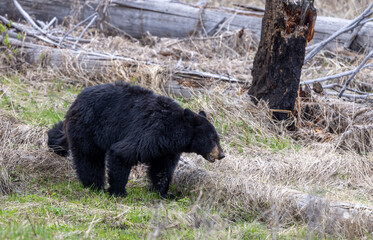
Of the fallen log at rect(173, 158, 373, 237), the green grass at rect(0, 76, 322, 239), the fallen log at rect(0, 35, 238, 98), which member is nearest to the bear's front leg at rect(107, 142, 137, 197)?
the green grass at rect(0, 76, 322, 239)

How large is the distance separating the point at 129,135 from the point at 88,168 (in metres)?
0.75

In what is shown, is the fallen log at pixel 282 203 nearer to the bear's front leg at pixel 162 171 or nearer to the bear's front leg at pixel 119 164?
the bear's front leg at pixel 162 171

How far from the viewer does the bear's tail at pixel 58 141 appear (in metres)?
6.84

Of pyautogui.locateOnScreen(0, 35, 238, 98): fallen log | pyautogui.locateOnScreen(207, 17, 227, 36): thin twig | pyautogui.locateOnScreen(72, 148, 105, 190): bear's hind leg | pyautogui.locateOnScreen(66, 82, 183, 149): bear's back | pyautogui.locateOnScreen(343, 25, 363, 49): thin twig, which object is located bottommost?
pyautogui.locateOnScreen(72, 148, 105, 190): bear's hind leg

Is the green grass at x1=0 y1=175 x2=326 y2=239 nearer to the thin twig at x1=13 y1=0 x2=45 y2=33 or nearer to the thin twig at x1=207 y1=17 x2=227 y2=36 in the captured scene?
the thin twig at x1=13 y1=0 x2=45 y2=33

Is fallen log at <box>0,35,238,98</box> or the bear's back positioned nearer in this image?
the bear's back

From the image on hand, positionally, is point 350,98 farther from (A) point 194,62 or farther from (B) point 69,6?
(B) point 69,6

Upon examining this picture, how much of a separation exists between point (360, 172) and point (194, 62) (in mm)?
4727

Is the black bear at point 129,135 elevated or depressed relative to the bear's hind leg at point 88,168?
elevated

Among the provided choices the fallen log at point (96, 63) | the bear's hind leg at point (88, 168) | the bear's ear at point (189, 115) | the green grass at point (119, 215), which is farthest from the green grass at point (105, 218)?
the fallen log at point (96, 63)

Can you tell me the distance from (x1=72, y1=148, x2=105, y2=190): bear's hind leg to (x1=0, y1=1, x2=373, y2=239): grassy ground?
5.9 inches

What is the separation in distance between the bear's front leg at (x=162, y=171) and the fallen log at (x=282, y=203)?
1.11 ft

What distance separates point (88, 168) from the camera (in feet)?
20.7

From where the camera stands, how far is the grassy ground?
4801 millimetres
